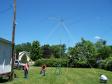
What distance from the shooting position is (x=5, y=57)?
30078mm

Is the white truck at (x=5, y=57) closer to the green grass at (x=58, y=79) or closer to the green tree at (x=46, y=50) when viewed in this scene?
the green grass at (x=58, y=79)

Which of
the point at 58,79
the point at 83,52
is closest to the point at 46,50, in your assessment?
the point at 83,52

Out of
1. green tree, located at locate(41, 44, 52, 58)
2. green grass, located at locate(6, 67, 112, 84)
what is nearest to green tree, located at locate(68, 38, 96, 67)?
green grass, located at locate(6, 67, 112, 84)

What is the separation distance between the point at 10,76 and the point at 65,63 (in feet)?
178

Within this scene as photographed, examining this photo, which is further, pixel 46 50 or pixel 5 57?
pixel 46 50

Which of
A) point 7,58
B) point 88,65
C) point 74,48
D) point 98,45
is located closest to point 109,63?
point 88,65

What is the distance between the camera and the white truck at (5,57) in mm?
28389

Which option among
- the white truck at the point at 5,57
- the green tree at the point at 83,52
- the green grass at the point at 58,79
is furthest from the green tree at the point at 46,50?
the white truck at the point at 5,57

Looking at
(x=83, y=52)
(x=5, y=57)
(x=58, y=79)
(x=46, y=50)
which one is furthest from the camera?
(x=46, y=50)

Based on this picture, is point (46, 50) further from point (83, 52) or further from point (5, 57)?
point (5, 57)

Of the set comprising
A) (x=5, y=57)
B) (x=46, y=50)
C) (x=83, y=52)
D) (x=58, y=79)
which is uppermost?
(x=46, y=50)

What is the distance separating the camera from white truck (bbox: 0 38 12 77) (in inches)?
1118

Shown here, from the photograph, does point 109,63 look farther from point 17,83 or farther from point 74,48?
point 17,83

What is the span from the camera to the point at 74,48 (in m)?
89.4
